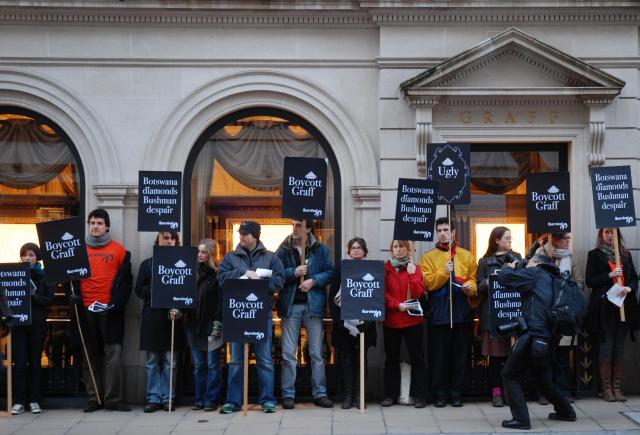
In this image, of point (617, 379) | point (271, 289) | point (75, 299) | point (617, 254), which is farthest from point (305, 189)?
point (617, 379)

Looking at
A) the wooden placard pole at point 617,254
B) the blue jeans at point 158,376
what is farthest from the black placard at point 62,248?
the wooden placard pole at point 617,254

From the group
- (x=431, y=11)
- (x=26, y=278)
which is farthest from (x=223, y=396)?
(x=431, y=11)

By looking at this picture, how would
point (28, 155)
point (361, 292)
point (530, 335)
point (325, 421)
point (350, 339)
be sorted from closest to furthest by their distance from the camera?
point (530, 335)
point (325, 421)
point (361, 292)
point (350, 339)
point (28, 155)

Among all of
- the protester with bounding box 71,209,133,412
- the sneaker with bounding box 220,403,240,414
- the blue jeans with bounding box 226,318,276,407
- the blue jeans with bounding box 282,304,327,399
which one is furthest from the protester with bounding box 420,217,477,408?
the protester with bounding box 71,209,133,412

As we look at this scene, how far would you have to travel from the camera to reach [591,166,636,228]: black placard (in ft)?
34.4

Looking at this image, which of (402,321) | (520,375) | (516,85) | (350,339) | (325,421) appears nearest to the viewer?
(520,375)

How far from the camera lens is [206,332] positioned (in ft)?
35.3

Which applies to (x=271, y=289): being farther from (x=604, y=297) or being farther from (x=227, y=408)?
(x=604, y=297)

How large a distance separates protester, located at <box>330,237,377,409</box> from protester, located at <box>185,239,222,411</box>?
140 centimetres

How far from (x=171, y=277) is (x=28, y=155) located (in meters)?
3.01

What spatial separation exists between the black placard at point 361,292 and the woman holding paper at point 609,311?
270 cm

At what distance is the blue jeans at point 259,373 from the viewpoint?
10.6 m

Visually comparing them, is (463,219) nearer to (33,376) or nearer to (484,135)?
(484,135)

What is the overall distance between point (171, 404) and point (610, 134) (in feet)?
21.2
